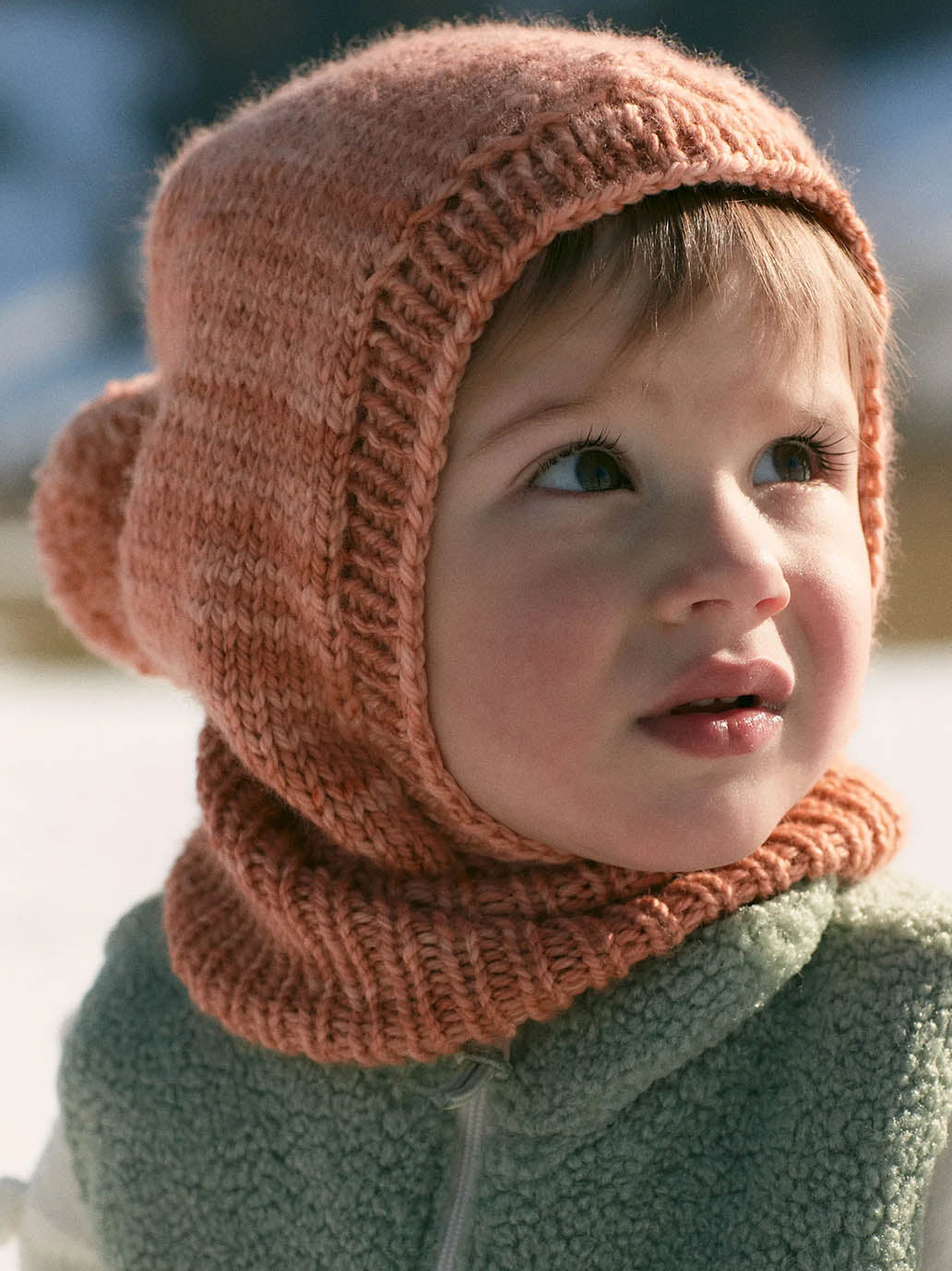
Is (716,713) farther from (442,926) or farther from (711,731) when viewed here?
(442,926)

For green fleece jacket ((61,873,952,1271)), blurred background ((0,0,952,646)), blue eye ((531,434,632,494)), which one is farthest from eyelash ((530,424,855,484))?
blurred background ((0,0,952,646))

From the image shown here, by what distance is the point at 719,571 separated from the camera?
2.13 feet

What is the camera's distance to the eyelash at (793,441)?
2.23 feet

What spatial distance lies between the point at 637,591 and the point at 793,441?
14cm

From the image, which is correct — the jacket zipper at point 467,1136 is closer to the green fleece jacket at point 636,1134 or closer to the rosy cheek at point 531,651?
the green fleece jacket at point 636,1134

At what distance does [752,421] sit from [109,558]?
1.63 feet

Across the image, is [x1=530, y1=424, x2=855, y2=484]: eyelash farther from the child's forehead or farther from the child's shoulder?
the child's shoulder

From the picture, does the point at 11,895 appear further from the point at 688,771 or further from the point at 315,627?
the point at 688,771

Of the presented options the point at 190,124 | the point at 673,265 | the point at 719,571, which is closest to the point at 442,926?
the point at 719,571

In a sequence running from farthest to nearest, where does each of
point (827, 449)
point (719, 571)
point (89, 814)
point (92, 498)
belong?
1. point (89, 814)
2. point (92, 498)
3. point (827, 449)
4. point (719, 571)

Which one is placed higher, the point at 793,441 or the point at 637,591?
the point at 793,441

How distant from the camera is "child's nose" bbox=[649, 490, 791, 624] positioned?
649 mm

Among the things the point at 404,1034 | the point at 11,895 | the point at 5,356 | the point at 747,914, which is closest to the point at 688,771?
the point at 747,914

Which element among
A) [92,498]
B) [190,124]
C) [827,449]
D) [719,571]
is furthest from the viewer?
[190,124]
